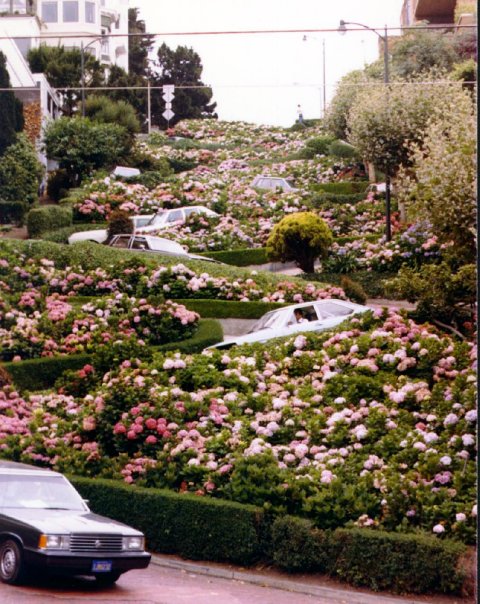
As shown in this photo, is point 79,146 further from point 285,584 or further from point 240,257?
point 285,584

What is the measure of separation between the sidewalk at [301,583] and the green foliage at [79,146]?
4498 centimetres

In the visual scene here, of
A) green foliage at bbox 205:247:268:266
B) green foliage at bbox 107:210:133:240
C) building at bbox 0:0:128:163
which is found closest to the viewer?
green foliage at bbox 205:247:268:266

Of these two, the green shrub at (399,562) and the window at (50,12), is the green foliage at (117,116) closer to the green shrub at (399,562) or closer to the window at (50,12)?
the window at (50,12)

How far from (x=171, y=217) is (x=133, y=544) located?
1314 inches

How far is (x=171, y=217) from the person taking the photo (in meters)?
46.7

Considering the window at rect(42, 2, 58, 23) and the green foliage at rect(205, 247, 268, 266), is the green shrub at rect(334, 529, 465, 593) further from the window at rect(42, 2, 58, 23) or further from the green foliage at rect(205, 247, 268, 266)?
the window at rect(42, 2, 58, 23)

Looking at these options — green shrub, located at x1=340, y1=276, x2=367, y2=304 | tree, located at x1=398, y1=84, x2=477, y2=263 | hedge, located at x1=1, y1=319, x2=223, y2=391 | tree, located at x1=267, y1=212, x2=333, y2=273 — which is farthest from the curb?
tree, located at x1=267, y1=212, x2=333, y2=273

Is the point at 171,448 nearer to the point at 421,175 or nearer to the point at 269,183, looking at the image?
the point at 421,175

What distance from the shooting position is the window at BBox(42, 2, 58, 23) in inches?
4205

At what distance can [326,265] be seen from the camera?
3784 cm

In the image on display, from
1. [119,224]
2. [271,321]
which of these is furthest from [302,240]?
[271,321]

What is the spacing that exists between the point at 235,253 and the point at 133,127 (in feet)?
96.2

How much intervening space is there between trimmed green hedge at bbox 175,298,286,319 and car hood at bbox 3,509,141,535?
17.0 metres

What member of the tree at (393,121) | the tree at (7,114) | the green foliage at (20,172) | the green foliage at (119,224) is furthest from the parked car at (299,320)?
the tree at (7,114)
